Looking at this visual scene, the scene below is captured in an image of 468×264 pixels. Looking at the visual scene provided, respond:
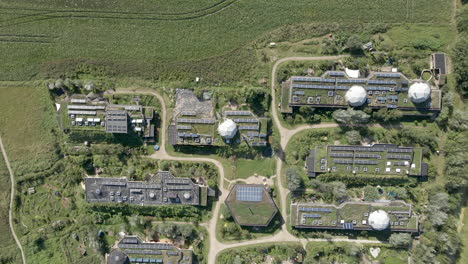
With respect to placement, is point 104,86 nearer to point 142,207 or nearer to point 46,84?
point 46,84

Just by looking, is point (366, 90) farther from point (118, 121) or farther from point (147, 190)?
point (118, 121)

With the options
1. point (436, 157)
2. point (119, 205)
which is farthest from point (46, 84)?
point (436, 157)

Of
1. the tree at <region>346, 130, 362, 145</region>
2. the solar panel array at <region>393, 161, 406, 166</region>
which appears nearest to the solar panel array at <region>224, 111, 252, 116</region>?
the tree at <region>346, 130, 362, 145</region>

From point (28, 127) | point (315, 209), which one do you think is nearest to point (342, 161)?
point (315, 209)

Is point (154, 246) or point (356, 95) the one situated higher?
point (356, 95)

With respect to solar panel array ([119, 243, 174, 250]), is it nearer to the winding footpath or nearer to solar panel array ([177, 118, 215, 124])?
the winding footpath

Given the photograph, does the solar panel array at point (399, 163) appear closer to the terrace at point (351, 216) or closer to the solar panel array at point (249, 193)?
the terrace at point (351, 216)
